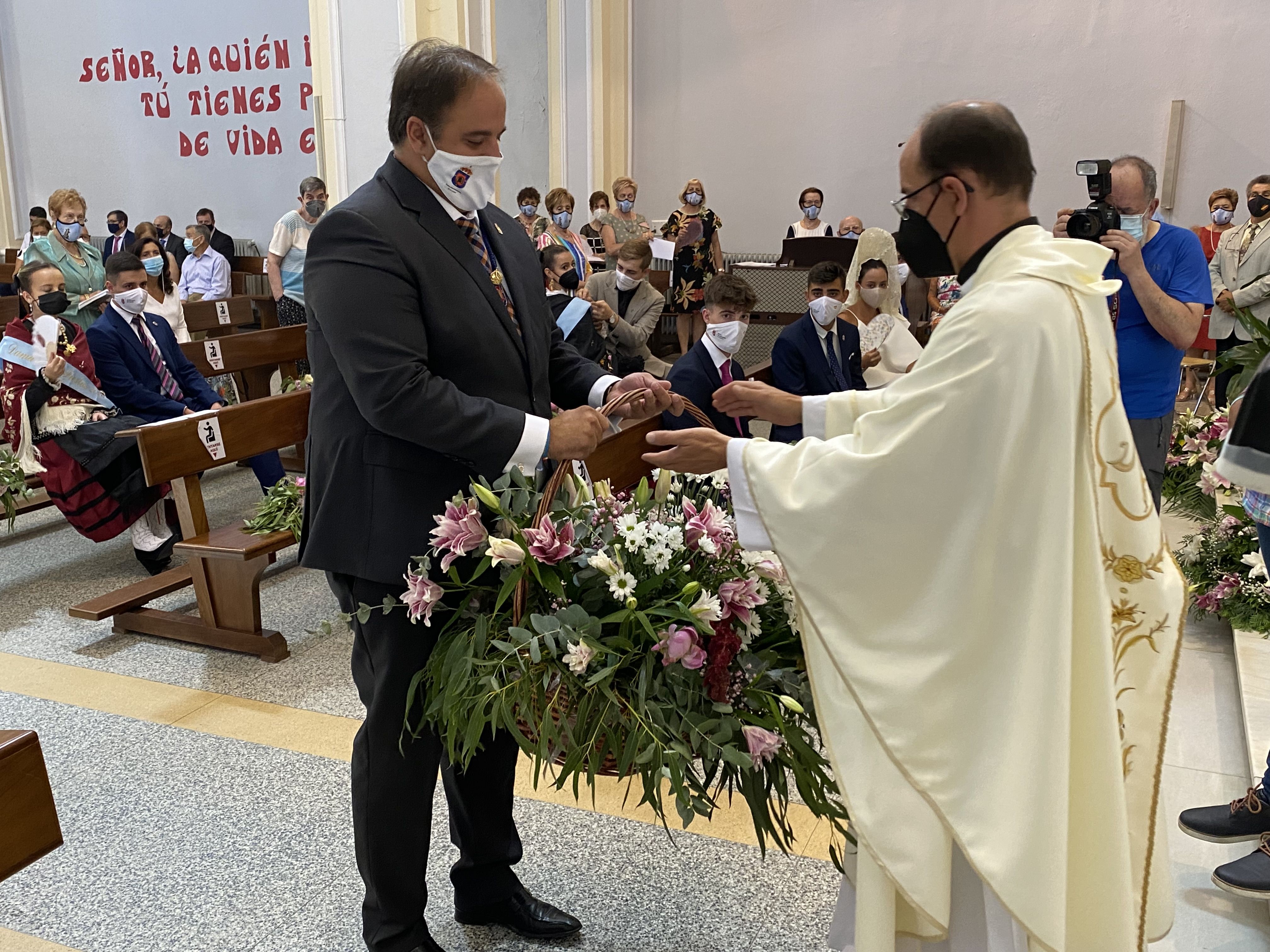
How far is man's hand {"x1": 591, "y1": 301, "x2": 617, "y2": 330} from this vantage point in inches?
251

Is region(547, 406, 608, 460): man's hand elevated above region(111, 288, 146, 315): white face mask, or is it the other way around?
region(111, 288, 146, 315): white face mask

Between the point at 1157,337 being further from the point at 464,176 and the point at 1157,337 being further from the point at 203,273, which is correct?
the point at 203,273

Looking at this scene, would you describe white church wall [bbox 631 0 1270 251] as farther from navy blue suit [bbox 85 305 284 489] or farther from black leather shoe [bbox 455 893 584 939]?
black leather shoe [bbox 455 893 584 939]

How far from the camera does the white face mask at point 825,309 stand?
4730 mm

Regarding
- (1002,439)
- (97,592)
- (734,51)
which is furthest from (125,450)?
(734,51)

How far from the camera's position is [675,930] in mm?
2400

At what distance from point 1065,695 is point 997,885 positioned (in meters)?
0.29

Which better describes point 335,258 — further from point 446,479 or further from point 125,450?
point 125,450

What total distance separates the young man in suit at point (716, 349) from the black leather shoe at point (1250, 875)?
6.34 ft

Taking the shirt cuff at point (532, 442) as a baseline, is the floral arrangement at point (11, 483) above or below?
below

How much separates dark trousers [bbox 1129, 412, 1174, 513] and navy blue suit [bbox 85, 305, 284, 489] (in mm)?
3928

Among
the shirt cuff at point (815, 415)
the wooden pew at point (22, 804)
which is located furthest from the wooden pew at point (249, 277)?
the wooden pew at point (22, 804)

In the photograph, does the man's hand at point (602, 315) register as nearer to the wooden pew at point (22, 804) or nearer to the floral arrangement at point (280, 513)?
the floral arrangement at point (280, 513)

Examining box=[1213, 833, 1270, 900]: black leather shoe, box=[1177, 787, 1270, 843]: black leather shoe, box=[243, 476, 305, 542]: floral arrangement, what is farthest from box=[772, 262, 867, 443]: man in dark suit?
box=[1213, 833, 1270, 900]: black leather shoe
